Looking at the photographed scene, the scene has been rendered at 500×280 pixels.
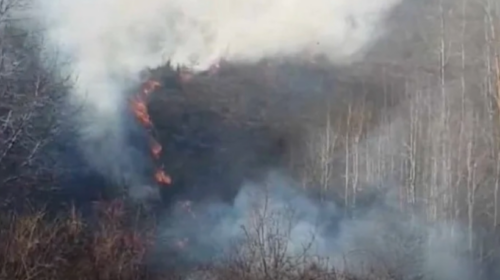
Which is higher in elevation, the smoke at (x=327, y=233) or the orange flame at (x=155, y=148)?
the orange flame at (x=155, y=148)


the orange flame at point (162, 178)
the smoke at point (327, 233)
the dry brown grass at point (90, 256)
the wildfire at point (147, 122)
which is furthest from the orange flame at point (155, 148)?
the dry brown grass at point (90, 256)

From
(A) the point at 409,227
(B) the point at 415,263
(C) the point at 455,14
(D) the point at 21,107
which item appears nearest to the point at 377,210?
(A) the point at 409,227

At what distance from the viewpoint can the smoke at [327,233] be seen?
18578mm

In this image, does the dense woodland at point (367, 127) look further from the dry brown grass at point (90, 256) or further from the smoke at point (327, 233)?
the dry brown grass at point (90, 256)

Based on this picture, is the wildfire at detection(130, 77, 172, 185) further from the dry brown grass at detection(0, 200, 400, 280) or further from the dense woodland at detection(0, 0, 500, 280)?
the dry brown grass at detection(0, 200, 400, 280)

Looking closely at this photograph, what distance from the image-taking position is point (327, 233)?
880 inches

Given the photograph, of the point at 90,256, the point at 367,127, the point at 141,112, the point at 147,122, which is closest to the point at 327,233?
the point at 367,127

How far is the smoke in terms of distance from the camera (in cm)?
1858

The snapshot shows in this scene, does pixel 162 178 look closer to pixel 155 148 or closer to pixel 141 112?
pixel 155 148

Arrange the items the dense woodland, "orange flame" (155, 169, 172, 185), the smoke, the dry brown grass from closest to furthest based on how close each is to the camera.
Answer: the dry brown grass → the smoke → "orange flame" (155, 169, 172, 185) → the dense woodland

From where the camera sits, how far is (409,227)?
22.7 meters

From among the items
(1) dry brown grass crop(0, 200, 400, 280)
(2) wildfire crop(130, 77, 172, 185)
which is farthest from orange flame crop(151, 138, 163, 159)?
(1) dry brown grass crop(0, 200, 400, 280)

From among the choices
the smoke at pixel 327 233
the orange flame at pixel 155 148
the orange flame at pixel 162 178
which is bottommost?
the smoke at pixel 327 233

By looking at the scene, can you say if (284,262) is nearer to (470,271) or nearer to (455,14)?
(470,271)
